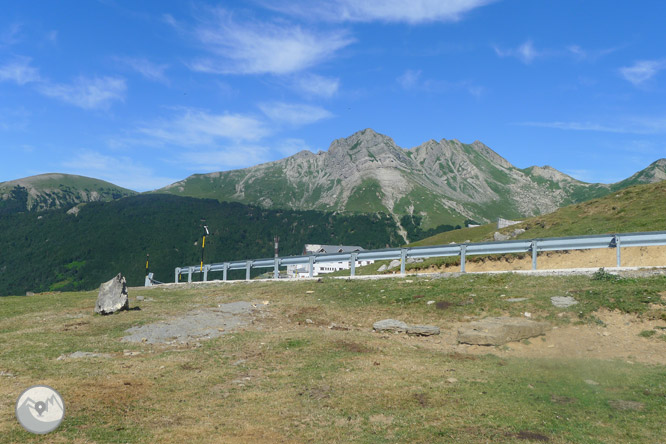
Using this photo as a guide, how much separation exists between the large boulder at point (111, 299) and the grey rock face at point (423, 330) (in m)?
14.2

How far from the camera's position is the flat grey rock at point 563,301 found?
15.5 metres

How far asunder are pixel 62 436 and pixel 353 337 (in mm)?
9491

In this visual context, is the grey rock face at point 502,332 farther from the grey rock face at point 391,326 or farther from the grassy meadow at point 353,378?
the grey rock face at point 391,326

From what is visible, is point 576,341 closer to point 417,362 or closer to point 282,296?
point 417,362

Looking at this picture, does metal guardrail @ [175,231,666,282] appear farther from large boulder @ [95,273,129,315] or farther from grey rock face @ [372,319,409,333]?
large boulder @ [95,273,129,315]

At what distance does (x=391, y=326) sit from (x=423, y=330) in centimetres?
126

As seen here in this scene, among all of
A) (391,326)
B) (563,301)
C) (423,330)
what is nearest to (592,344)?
(563,301)

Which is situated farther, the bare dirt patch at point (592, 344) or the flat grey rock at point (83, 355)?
the flat grey rock at point (83, 355)

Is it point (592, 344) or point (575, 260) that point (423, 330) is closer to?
point (592, 344)

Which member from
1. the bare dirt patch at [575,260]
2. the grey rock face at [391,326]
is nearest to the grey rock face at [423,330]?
the grey rock face at [391,326]

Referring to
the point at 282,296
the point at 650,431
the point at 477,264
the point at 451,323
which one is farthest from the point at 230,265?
the point at 650,431

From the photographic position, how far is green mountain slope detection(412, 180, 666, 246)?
33.7 m

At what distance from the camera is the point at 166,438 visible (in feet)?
24.7

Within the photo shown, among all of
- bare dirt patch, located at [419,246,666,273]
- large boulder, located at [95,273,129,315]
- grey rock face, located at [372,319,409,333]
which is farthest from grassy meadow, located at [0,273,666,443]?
bare dirt patch, located at [419,246,666,273]
